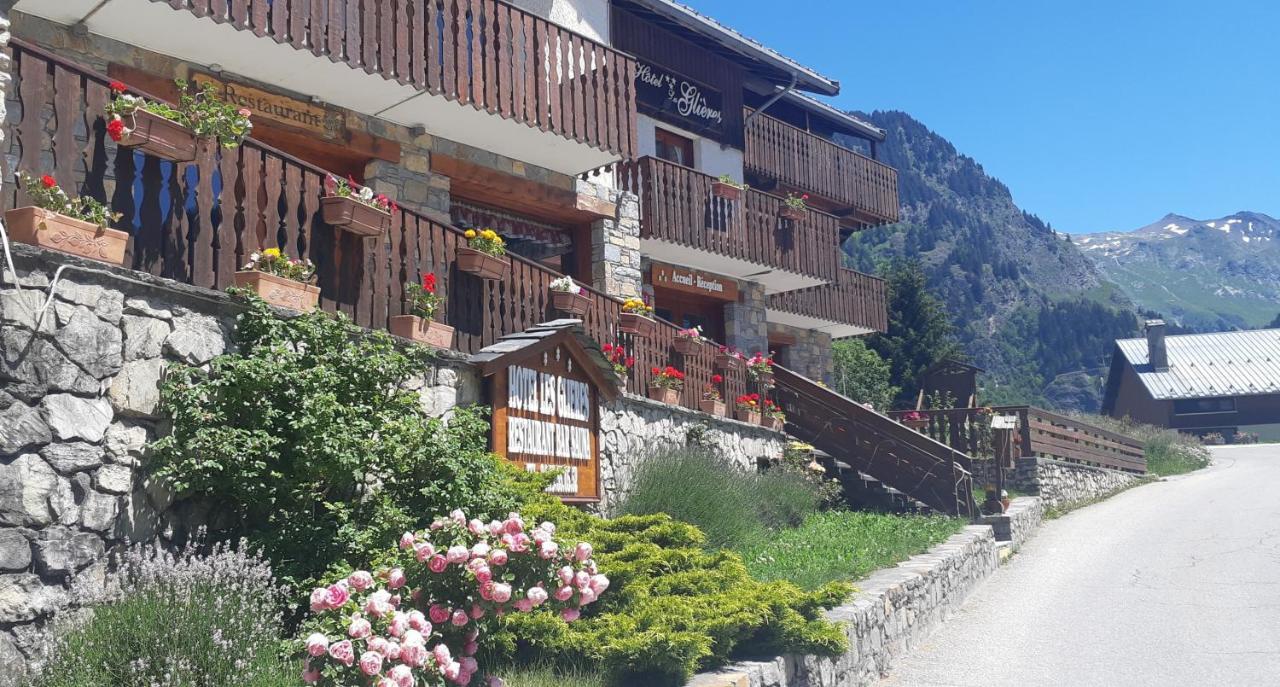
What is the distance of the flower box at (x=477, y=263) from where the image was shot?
933 cm

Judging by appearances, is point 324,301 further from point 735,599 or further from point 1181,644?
point 1181,644

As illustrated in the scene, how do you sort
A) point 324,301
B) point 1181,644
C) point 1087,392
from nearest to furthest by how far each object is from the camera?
point 324,301, point 1181,644, point 1087,392

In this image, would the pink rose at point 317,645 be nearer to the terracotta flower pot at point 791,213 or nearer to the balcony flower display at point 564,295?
the balcony flower display at point 564,295

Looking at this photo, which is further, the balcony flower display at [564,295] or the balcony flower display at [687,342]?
the balcony flower display at [687,342]

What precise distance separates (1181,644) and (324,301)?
7.54m

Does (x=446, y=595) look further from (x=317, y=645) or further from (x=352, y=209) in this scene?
(x=352, y=209)

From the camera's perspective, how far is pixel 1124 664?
8.74 metres

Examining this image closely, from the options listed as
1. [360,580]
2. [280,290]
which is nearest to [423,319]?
[280,290]

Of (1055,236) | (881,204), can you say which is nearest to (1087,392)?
(1055,236)

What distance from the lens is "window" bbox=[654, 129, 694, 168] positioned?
19328mm

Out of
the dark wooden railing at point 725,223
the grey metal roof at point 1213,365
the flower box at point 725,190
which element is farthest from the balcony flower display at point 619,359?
the grey metal roof at point 1213,365

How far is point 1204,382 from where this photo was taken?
181 ft

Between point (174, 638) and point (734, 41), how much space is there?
17.0 meters

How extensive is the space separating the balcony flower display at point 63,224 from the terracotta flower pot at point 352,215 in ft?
6.01
